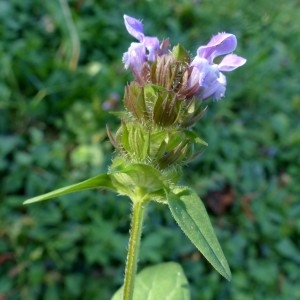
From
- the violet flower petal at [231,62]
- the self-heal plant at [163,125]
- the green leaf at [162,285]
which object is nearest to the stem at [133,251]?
the self-heal plant at [163,125]

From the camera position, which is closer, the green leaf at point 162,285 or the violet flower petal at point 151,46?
the violet flower petal at point 151,46

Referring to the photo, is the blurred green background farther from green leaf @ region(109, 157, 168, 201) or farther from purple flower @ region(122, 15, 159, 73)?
purple flower @ region(122, 15, 159, 73)

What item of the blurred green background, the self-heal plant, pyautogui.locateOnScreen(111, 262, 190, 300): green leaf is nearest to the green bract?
the self-heal plant

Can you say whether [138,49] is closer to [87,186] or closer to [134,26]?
[134,26]

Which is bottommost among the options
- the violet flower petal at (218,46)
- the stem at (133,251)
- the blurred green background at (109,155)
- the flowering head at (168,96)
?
the blurred green background at (109,155)

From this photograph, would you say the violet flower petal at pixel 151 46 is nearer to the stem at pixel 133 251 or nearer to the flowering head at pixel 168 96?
the flowering head at pixel 168 96

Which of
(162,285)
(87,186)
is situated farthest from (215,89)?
(162,285)
